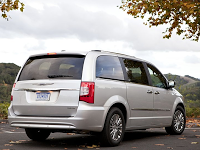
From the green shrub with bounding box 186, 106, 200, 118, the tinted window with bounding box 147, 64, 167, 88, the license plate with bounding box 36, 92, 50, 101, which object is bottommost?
the green shrub with bounding box 186, 106, 200, 118

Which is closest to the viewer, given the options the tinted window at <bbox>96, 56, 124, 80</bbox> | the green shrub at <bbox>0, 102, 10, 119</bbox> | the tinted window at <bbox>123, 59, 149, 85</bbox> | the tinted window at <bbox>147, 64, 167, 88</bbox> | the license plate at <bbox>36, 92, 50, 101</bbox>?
the license plate at <bbox>36, 92, 50, 101</bbox>

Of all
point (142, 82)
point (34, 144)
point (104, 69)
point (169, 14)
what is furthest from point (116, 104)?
point (169, 14)

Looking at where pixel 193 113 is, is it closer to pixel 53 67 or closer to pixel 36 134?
pixel 36 134

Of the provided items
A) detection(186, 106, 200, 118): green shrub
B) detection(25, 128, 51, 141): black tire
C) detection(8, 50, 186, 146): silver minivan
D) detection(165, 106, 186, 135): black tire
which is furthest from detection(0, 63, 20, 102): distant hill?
detection(186, 106, 200, 118): green shrub

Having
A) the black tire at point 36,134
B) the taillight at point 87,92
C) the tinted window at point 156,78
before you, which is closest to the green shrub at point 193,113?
Result: the tinted window at point 156,78

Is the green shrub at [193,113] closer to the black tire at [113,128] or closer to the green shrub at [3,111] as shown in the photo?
the green shrub at [3,111]

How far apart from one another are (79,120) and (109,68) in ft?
4.87

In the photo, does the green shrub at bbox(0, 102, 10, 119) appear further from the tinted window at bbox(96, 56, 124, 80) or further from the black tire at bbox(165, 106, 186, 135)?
the tinted window at bbox(96, 56, 124, 80)

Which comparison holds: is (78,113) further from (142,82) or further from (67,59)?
(142,82)

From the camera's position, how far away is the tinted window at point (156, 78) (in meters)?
10.2

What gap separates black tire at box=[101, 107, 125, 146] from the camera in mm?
7934

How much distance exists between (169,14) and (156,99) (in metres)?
9.76

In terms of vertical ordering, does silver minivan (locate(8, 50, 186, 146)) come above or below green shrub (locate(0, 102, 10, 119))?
above

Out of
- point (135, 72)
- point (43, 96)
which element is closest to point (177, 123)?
point (135, 72)
